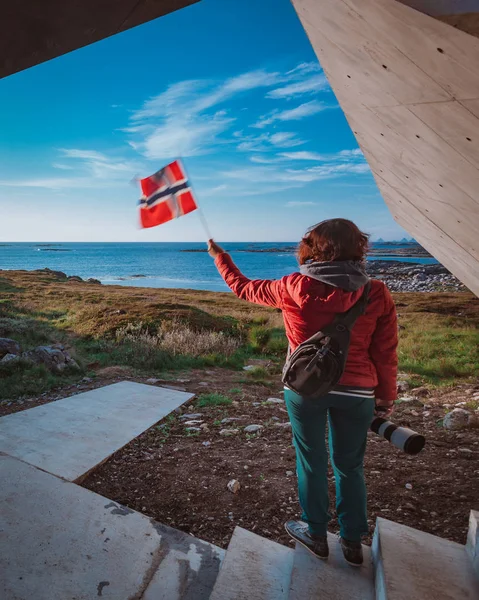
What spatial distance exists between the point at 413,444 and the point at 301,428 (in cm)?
58

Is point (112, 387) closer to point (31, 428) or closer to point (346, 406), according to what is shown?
point (31, 428)

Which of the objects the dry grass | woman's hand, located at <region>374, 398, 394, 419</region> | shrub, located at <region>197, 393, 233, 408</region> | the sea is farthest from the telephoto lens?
the sea

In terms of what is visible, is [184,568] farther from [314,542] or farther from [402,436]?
[402,436]

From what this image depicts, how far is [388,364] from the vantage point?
207cm

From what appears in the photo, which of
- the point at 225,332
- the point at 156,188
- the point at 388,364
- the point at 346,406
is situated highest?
the point at 156,188

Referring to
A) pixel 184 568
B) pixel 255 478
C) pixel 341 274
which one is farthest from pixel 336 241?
pixel 255 478

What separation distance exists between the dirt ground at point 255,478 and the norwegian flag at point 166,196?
7.53 ft

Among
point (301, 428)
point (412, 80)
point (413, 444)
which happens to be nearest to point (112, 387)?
point (301, 428)

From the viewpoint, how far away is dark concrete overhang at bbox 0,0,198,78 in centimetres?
160

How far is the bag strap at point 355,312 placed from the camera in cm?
190

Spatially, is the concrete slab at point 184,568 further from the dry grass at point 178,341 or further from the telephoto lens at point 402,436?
the dry grass at point 178,341

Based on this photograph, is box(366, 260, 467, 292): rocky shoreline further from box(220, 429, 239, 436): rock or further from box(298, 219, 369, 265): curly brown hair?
box(298, 219, 369, 265): curly brown hair

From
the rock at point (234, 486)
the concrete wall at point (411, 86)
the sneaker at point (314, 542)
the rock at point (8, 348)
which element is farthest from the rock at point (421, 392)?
the rock at point (8, 348)

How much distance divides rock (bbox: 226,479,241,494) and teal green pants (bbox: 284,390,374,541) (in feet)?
4.06
